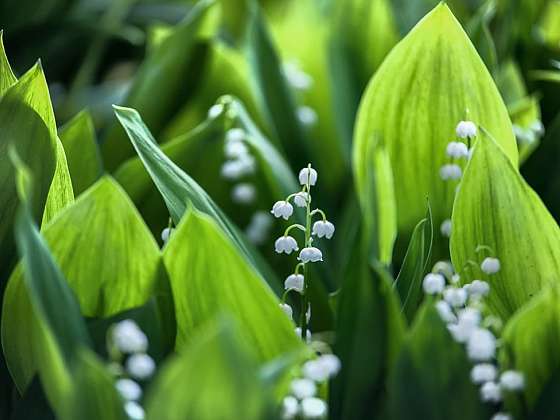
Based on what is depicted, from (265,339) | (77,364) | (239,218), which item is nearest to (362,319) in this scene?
(265,339)

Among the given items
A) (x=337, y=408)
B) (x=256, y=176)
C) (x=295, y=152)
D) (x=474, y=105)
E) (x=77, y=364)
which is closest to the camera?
(x=77, y=364)

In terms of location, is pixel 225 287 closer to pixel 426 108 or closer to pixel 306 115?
pixel 426 108

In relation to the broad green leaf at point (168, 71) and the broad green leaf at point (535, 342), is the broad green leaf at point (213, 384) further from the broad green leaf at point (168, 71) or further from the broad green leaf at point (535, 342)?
the broad green leaf at point (168, 71)

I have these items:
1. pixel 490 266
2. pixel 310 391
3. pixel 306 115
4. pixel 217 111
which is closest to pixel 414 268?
pixel 490 266

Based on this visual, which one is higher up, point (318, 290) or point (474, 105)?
point (474, 105)

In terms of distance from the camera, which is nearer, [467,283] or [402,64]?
[467,283]

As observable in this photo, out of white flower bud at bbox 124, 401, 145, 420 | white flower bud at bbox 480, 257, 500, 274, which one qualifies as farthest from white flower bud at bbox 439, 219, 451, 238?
white flower bud at bbox 124, 401, 145, 420

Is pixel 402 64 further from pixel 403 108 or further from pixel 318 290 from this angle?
pixel 318 290
